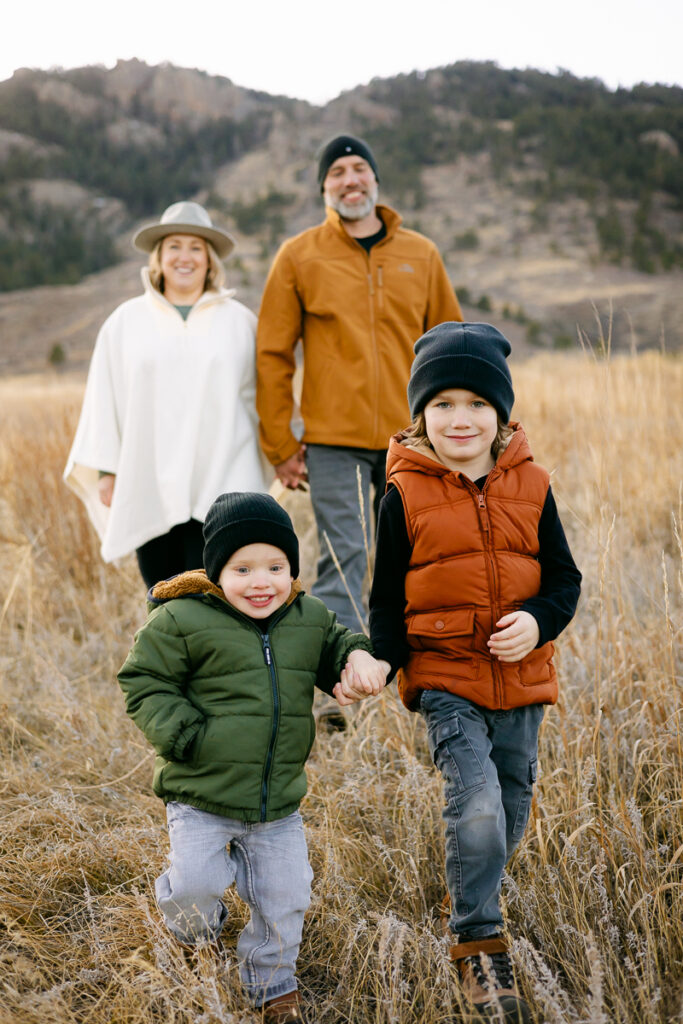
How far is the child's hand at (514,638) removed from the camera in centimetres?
177

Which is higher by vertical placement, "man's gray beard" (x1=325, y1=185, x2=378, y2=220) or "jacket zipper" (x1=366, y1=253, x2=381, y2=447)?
"man's gray beard" (x1=325, y1=185, x2=378, y2=220)

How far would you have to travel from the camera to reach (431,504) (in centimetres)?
189

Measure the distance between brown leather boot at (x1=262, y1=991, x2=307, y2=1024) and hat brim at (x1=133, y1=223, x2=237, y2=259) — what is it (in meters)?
2.67

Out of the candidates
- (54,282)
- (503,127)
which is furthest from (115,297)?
(503,127)

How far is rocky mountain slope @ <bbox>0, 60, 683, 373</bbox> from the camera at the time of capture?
132ft

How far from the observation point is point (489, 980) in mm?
1580

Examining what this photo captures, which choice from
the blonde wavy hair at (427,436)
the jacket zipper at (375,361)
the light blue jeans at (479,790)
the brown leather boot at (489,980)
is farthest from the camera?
the jacket zipper at (375,361)

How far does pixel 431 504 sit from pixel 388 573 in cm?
20

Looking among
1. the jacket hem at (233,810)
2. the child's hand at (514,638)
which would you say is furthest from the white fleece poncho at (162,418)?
the child's hand at (514,638)

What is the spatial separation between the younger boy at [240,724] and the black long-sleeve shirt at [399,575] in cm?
9

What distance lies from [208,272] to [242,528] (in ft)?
6.34

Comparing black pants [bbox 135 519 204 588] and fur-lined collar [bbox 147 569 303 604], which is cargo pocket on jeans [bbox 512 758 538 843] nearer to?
fur-lined collar [bbox 147 569 303 604]

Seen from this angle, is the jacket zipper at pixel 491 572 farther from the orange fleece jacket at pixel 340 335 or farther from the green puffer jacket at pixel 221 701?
the orange fleece jacket at pixel 340 335

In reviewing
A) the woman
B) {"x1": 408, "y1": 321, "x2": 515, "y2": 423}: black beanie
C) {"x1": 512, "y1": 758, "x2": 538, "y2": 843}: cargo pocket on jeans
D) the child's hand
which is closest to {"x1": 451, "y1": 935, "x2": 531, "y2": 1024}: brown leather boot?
{"x1": 512, "y1": 758, "x2": 538, "y2": 843}: cargo pocket on jeans
